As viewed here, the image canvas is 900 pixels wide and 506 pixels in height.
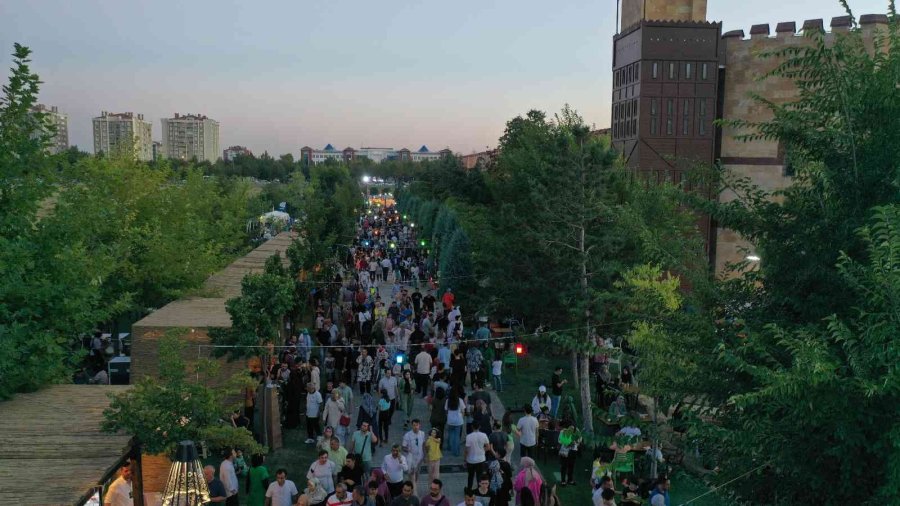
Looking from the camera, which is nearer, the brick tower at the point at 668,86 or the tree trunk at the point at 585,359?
the tree trunk at the point at 585,359

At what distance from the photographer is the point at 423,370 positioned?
1780 centimetres

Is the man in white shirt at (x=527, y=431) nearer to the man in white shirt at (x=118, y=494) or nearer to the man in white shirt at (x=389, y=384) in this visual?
the man in white shirt at (x=389, y=384)

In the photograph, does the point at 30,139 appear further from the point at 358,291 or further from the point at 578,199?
the point at 358,291

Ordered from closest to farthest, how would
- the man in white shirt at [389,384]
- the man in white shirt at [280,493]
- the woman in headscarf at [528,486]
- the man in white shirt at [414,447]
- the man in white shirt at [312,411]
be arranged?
1. the man in white shirt at [280,493]
2. the woman in headscarf at [528,486]
3. the man in white shirt at [414,447]
4. the man in white shirt at [312,411]
5. the man in white shirt at [389,384]

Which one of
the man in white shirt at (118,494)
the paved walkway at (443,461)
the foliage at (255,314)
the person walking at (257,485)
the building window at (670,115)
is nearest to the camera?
the man in white shirt at (118,494)

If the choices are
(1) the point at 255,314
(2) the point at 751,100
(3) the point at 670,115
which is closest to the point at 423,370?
(1) the point at 255,314

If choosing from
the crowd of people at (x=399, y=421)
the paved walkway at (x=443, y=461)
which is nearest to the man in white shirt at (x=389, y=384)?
the crowd of people at (x=399, y=421)

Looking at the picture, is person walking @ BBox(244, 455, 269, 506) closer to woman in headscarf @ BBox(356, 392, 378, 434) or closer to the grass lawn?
woman in headscarf @ BBox(356, 392, 378, 434)

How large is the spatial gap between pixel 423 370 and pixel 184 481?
9701 millimetres

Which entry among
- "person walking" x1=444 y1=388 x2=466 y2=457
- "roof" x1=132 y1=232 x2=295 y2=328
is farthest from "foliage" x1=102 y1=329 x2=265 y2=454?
"person walking" x1=444 y1=388 x2=466 y2=457

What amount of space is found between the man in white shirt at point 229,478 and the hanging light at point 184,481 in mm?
1945

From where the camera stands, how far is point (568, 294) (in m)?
17.6

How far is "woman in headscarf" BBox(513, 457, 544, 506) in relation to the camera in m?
10.0

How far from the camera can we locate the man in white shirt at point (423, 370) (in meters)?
17.6
